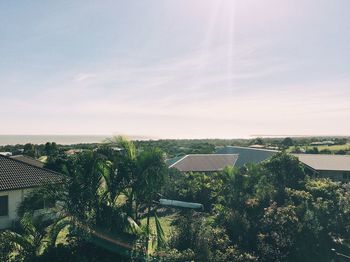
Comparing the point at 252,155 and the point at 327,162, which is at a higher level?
the point at 252,155

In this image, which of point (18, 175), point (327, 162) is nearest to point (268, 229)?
point (18, 175)

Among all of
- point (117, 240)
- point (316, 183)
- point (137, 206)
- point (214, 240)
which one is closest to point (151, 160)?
point (137, 206)

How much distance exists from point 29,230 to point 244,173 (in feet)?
49.4

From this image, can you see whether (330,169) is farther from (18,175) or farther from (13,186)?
(13,186)

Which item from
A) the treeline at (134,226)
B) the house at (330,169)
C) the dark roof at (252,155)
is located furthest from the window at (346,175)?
the treeline at (134,226)

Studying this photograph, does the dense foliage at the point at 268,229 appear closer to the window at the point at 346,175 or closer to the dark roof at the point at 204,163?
the window at the point at 346,175

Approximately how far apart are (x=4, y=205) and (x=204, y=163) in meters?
25.2

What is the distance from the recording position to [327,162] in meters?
35.0

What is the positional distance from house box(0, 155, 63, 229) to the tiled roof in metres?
24.4

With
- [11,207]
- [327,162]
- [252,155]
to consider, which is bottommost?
[11,207]

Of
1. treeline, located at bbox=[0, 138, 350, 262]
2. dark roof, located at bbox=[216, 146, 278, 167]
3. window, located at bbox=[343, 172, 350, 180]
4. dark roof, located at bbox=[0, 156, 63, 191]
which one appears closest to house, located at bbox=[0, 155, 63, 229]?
dark roof, located at bbox=[0, 156, 63, 191]

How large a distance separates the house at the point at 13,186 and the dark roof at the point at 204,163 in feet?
60.9

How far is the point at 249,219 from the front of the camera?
1617cm

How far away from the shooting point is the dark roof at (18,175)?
19984 millimetres
